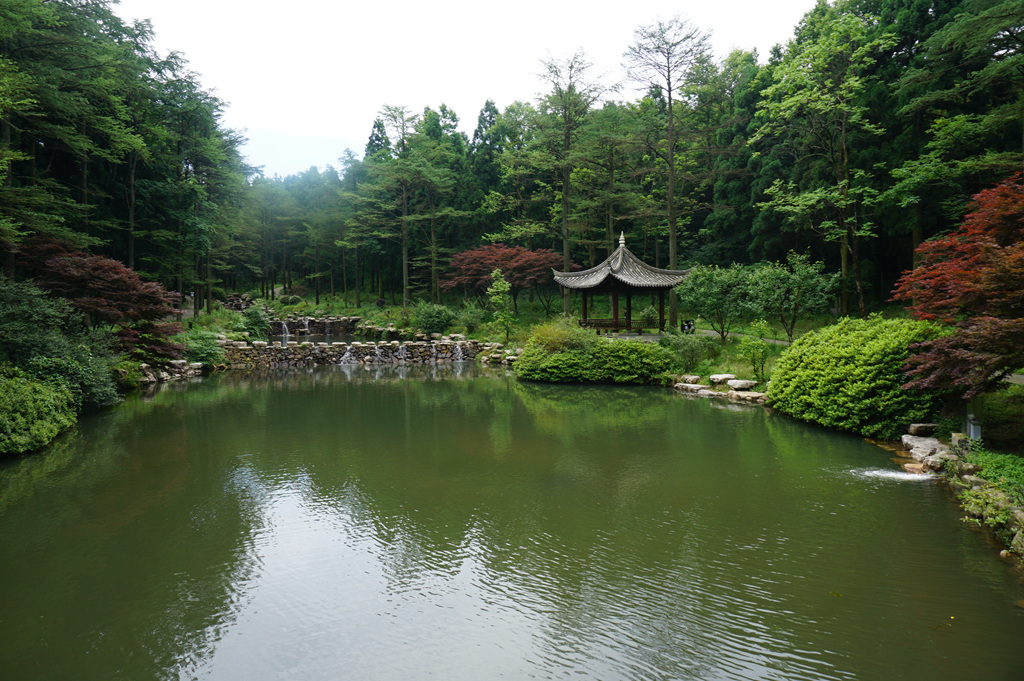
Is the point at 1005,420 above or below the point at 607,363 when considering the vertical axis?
below

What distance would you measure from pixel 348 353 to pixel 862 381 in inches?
Result: 603

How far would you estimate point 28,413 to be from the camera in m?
7.14

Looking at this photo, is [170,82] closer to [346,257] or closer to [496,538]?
[346,257]

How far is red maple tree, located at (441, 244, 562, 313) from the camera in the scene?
23.3 meters

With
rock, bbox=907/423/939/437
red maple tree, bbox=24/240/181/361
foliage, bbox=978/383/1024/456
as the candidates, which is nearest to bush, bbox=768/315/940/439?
rock, bbox=907/423/939/437

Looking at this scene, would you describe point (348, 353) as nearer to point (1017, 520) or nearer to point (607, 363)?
point (607, 363)

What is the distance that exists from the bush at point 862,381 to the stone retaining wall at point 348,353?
11.2 meters

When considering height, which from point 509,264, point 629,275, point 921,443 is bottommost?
point 921,443

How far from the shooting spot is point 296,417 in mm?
9570

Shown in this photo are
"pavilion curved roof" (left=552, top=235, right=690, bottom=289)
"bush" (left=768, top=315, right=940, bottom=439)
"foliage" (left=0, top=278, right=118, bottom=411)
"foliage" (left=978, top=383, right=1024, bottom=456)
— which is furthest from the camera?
"pavilion curved roof" (left=552, top=235, right=690, bottom=289)

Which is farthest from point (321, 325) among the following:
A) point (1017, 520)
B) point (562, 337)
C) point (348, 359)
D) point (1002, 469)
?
point (1017, 520)

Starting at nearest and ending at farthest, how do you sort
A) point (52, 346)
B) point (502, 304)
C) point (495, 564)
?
point (495, 564) < point (52, 346) < point (502, 304)

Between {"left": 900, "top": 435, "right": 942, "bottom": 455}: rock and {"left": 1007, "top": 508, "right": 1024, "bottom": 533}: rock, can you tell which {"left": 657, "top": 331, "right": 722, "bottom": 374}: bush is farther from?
{"left": 1007, "top": 508, "right": 1024, "bottom": 533}: rock

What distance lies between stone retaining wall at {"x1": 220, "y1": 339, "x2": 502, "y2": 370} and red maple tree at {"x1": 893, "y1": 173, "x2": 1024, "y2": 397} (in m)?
13.5
